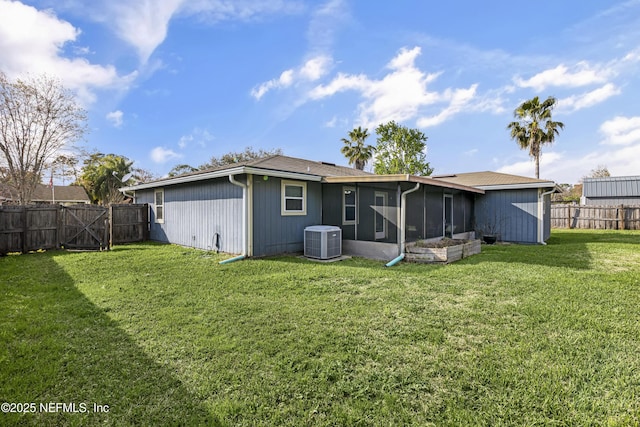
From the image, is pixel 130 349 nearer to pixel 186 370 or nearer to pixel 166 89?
pixel 186 370

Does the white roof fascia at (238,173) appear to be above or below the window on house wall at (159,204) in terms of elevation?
above

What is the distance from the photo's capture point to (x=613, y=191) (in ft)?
70.7

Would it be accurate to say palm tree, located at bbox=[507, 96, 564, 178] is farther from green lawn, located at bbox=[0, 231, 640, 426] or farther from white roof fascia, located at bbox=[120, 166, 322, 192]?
white roof fascia, located at bbox=[120, 166, 322, 192]

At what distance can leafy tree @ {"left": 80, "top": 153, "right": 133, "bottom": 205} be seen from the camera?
94.1 feet

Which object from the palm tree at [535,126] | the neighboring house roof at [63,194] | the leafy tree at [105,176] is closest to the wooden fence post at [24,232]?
the leafy tree at [105,176]

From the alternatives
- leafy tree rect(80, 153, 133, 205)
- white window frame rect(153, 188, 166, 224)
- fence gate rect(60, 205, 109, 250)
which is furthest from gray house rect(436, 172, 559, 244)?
leafy tree rect(80, 153, 133, 205)

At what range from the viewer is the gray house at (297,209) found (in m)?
7.69

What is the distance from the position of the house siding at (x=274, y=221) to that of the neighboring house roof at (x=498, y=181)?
7048mm

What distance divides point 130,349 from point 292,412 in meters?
1.83

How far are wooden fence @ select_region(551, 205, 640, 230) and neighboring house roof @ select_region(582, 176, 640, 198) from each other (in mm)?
6294

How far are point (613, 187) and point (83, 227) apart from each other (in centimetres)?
3106

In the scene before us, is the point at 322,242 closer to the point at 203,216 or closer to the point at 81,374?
the point at 203,216

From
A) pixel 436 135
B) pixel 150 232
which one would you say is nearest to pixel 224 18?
pixel 150 232

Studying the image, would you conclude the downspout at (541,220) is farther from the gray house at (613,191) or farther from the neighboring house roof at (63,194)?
Answer: the neighboring house roof at (63,194)
